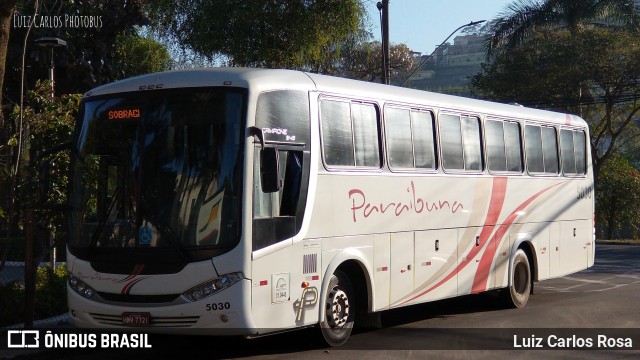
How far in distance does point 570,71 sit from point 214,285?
121ft

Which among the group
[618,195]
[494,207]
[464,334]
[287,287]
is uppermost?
[618,195]

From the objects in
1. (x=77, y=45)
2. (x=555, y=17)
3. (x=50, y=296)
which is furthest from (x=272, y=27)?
(x=555, y=17)

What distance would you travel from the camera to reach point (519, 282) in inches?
629

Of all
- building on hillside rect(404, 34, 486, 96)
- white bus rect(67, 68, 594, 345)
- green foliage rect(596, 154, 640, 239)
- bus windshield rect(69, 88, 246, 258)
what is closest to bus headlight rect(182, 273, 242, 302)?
white bus rect(67, 68, 594, 345)

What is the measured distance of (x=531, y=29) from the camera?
41188mm

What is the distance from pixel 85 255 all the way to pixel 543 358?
18.1ft

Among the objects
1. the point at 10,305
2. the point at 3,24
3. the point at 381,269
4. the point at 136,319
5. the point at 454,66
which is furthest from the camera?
the point at 454,66

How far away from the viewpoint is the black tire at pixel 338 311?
11.0 m

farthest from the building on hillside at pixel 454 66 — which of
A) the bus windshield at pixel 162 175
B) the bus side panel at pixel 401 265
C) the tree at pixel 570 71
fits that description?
the bus windshield at pixel 162 175

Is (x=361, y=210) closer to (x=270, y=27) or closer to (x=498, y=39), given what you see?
(x=270, y=27)

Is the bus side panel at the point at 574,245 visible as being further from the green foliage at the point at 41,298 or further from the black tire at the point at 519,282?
the green foliage at the point at 41,298

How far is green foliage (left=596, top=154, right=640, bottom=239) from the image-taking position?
50.4 metres

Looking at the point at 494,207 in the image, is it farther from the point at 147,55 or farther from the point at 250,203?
the point at 147,55

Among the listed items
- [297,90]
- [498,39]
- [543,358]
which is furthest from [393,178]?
[498,39]
